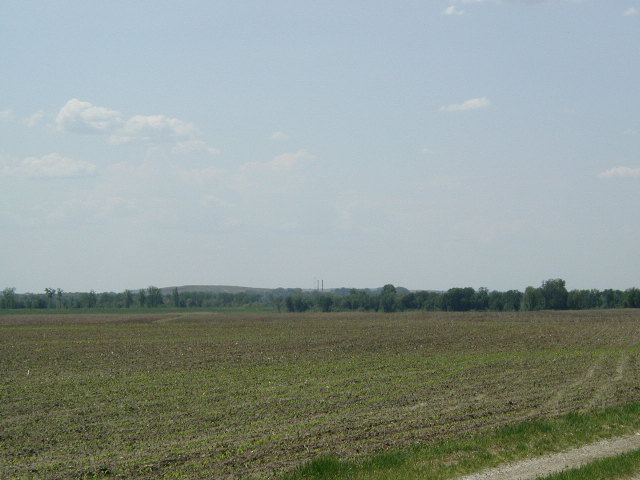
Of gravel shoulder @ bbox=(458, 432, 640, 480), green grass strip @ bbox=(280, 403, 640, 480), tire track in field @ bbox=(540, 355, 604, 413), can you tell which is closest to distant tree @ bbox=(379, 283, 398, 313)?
tire track in field @ bbox=(540, 355, 604, 413)

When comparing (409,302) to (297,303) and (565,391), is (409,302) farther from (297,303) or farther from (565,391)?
(565,391)

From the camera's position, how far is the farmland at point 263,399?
50.7 feet

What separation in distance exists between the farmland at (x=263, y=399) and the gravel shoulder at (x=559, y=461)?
2720 mm

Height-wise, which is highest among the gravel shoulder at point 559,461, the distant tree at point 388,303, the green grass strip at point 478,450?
the distant tree at point 388,303

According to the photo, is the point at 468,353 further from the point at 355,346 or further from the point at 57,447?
the point at 57,447

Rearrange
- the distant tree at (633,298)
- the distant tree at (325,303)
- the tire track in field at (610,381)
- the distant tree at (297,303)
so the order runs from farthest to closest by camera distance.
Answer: the distant tree at (297,303)
the distant tree at (325,303)
the distant tree at (633,298)
the tire track in field at (610,381)

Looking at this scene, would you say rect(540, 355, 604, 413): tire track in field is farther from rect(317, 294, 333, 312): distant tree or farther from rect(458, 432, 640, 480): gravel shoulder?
rect(317, 294, 333, 312): distant tree

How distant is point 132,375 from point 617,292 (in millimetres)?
148059

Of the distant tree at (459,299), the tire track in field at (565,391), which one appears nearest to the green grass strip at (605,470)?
the tire track in field at (565,391)

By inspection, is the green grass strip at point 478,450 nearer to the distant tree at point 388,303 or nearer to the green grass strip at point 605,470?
the green grass strip at point 605,470

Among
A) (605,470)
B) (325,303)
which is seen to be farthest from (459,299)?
(605,470)

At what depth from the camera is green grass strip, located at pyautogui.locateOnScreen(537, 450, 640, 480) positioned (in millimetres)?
12586

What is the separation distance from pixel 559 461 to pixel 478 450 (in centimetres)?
159

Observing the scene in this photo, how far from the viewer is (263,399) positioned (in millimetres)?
23719
